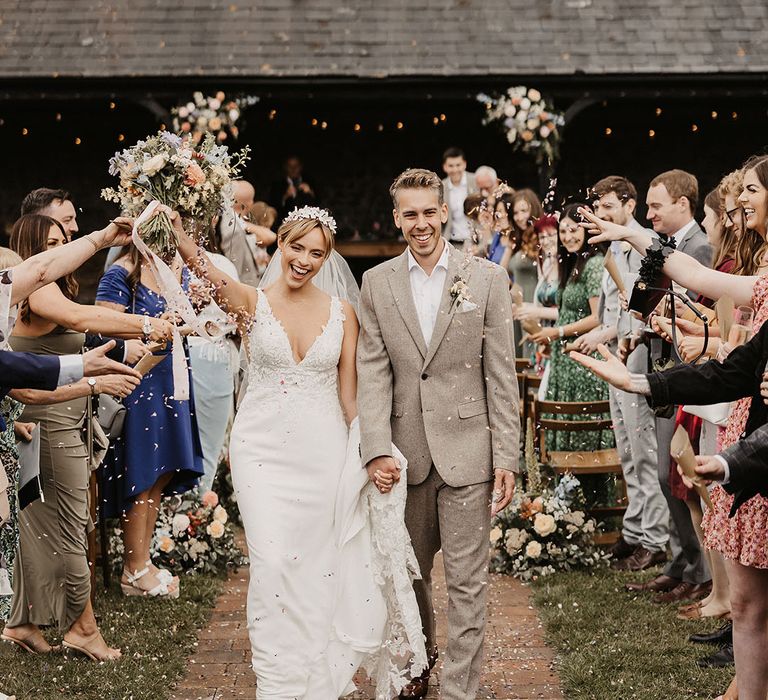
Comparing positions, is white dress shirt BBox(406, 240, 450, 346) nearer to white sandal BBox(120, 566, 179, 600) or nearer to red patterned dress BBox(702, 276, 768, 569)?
red patterned dress BBox(702, 276, 768, 569)

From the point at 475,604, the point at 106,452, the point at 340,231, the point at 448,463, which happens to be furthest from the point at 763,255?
the point at 340,231

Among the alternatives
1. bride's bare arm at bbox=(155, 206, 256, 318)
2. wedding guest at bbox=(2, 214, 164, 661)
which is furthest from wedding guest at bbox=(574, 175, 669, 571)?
wedding guest at bbox=(2, 214, 164, 661)

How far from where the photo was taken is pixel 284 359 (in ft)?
15.8

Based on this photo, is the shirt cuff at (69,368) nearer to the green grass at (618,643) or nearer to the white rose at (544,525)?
the green grass at (618,643)

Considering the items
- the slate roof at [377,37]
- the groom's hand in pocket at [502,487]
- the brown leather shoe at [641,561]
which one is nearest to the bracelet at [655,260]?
the groom's hand in pocket at [502,487]

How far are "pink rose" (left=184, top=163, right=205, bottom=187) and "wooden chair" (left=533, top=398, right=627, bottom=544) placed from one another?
3322 mm

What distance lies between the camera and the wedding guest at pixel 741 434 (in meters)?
3.77

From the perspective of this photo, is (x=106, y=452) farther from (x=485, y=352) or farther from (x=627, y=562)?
(x=627, y=562)

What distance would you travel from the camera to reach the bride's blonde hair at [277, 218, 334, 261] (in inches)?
189

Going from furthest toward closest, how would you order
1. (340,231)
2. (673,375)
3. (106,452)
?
1. (340,231)
2. (106,452)
3. (673,375)

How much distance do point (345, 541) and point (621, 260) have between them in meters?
3.02

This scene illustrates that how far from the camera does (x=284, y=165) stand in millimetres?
14438

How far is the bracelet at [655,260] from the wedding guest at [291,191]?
31.0 ft

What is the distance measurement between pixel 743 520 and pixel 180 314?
9.04 feet
